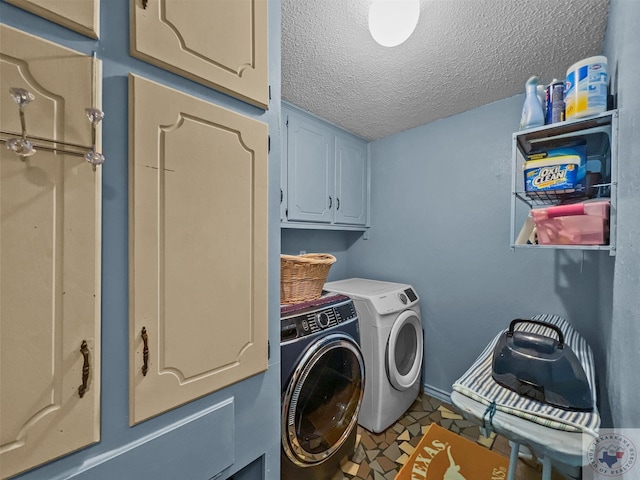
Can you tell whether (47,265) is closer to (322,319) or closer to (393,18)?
(322,319)

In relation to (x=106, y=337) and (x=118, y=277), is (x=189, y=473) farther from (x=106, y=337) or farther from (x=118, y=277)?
(x=118, y=277)

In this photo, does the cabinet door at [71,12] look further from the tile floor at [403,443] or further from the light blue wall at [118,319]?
the tile floor at [403,443]

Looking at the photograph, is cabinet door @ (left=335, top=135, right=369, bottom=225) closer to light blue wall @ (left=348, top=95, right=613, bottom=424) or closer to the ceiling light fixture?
light blue wall @ (left=348, top=95, right=613, bottom=424)

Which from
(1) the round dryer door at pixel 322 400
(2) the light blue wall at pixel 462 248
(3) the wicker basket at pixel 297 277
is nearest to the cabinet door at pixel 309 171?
(3) the wicker basket at pixel 297 277

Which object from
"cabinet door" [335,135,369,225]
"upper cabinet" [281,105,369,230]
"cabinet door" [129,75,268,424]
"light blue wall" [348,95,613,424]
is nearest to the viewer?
"cabinet door" [129,75,268,424]

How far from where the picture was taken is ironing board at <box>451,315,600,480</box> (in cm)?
78

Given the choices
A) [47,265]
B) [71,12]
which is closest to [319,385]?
[47,265]

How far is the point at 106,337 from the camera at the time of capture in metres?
0.61

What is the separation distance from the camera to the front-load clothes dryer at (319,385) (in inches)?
47.4

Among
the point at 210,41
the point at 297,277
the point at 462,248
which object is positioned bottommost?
the point at 297,277

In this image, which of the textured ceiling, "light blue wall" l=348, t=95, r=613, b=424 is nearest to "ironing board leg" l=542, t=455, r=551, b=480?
"light blue wall" l=348, t=95, r=613, b=424

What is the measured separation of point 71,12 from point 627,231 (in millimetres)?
1543

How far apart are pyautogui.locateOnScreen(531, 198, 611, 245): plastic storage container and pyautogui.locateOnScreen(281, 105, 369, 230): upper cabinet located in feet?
4.47

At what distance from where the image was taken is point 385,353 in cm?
176
